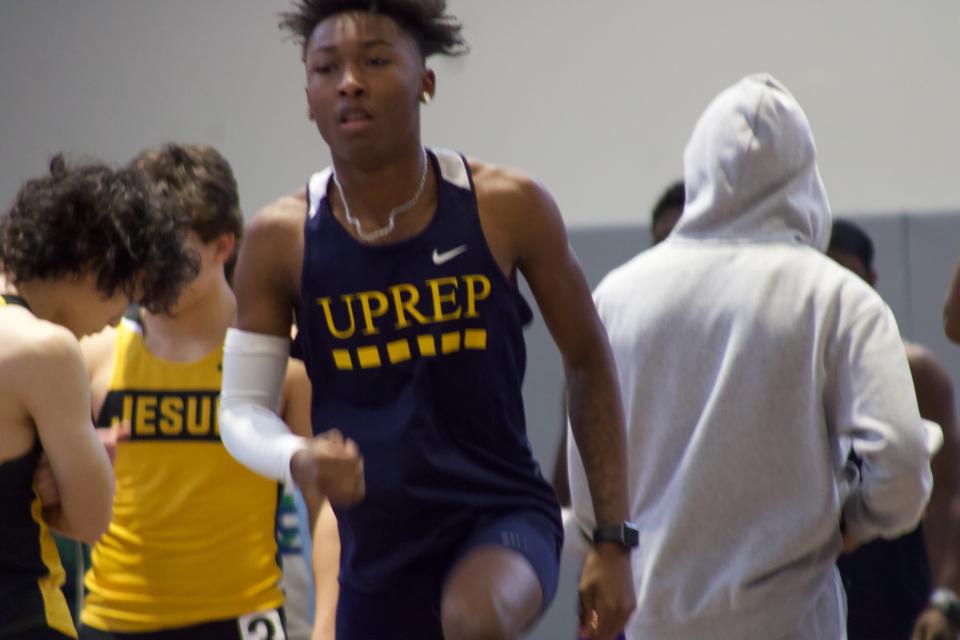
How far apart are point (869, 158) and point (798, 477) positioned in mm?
3088

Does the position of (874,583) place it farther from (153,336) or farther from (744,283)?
(153,336)

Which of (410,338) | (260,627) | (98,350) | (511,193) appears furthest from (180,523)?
(511,193)

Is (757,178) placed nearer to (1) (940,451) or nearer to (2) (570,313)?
(2) (570,313)

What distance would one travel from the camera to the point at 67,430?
2002 millimetres

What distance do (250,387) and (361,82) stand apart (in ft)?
1.52

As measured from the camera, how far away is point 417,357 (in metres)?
1.98

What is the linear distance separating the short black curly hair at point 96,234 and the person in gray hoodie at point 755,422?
0.74 metres

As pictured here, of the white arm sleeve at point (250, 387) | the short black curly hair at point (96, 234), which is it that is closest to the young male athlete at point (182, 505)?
the short black curly hair at point (96, 234)

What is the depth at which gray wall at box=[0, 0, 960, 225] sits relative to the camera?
16.7 ft

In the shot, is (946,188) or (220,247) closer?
(220,247)

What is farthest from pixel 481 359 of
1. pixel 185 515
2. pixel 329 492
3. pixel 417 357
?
pixel 185 515

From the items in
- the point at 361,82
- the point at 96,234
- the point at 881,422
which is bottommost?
the point at 881,422

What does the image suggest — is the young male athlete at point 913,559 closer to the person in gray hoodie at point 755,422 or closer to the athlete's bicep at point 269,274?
the person in gray hoodie at point 755,422

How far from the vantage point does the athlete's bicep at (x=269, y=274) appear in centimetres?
206
